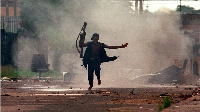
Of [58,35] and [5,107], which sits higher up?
[58,35]

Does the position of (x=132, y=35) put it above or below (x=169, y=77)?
above

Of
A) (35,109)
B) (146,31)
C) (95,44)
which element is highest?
(146,31)

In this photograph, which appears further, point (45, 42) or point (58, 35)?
point (45, 42)

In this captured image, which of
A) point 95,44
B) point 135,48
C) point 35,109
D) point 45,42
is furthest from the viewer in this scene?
point 45,42

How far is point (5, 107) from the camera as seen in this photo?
16859 millimetres

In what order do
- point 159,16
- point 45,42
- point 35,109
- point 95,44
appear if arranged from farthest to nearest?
point 45,42 → point 159,16 → point 95,44 → point 35,109

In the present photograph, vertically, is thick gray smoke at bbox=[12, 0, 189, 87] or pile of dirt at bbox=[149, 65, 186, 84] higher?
thick gray smoke at bbox=[12, 0, 189, 87]

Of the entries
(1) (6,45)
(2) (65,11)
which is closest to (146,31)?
(2) (65,11)

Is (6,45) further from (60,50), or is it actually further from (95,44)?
(95,44)

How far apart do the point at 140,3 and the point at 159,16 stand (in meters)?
14.8

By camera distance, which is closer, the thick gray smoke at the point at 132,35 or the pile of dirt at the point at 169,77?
the pile of dirt at the point at 169,77

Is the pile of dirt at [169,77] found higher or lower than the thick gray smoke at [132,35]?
lower

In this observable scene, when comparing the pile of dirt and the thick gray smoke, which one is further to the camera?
the thick gray smoke

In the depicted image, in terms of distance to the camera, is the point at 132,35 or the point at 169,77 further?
the point at 132,35
